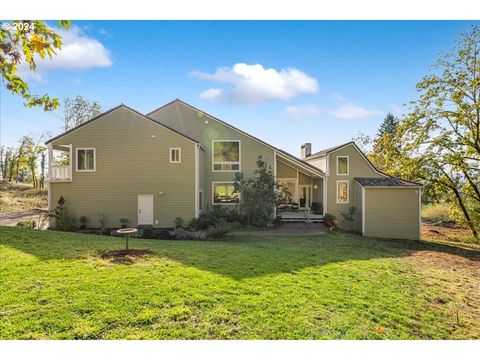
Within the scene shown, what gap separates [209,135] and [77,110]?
68.3ft

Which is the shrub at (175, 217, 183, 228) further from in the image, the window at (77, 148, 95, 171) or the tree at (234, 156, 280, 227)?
the window at (77, 148, 95, 171)

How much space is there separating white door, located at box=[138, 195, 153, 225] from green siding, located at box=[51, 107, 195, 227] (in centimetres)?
26

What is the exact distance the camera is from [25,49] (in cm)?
357

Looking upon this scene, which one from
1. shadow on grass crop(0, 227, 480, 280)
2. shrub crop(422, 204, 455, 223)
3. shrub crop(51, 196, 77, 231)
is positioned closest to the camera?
shadow on grass crop(0, 227, 480, 280)

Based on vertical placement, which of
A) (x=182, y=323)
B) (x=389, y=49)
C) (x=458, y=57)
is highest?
(x=458, y=57)

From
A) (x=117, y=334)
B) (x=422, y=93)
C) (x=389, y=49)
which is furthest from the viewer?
(x=422, y=93)

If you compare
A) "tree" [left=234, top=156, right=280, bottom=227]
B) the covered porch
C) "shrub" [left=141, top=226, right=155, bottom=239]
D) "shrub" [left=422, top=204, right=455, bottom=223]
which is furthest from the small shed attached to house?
"shrub" [left=422, top=204, right=455, bottom=223]

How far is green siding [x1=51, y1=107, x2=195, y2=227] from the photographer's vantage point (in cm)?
1591

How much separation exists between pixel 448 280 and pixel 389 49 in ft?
24.9

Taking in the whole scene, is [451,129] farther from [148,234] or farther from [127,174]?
[127,174]

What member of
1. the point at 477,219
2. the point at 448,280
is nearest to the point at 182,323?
the point at 448,280

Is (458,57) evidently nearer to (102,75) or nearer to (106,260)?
(102,75)

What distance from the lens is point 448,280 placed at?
854 centimetres

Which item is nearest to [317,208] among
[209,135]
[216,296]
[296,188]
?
[296,188]
